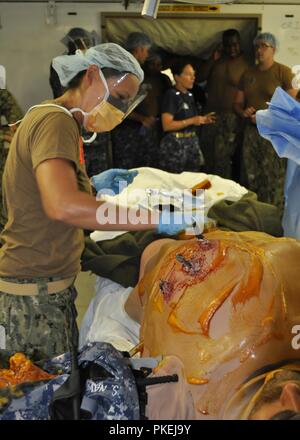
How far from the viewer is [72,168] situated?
132 centimetres

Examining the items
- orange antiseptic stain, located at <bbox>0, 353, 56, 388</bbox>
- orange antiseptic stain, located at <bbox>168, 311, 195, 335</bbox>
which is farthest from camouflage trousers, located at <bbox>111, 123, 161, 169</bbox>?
orange antiseptic stain, located at <bbox>0, 353, 56, 388</bbox>

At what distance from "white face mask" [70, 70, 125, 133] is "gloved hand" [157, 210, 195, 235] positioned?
0.35 meters

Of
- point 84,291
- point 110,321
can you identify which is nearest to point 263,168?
point 84,291

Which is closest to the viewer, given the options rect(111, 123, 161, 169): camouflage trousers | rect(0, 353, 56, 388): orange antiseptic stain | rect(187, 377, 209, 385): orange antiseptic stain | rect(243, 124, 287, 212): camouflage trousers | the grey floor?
rect(0, 353, 56, 388): orange antiseptic stain

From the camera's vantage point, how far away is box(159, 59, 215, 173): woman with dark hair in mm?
4172

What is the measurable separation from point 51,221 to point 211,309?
47cm

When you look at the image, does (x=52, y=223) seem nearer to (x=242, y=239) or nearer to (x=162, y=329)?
(x=162, y=329)

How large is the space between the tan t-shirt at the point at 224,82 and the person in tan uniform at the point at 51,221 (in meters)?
3.23

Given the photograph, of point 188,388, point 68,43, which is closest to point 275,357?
point 188,388

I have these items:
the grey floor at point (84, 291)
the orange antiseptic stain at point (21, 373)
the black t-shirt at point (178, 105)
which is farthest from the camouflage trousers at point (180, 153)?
the orange antiseptic stain at point (21, 373)

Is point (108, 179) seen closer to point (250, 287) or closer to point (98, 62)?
point (98, 62)

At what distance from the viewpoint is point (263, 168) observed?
426cm

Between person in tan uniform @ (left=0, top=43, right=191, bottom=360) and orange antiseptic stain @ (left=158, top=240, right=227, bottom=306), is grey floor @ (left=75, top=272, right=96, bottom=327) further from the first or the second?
orange antiseptic stain @ (left=158, top=240, right=227, bottom=306)

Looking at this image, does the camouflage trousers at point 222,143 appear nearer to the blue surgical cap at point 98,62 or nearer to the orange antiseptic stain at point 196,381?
the blue surgical cap at point 98,62
